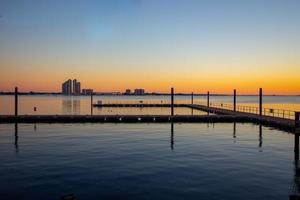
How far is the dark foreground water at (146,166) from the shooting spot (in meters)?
14.3

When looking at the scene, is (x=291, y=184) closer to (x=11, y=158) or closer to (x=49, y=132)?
(x=11, y=158)

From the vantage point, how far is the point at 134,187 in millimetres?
14852

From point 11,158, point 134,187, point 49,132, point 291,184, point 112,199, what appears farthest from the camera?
point 49,132

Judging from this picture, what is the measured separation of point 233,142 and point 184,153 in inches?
306

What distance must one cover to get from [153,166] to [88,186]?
5.33 metres

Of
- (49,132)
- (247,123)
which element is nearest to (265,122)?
(247,123)

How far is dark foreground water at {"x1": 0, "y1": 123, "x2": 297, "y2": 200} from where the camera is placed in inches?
564

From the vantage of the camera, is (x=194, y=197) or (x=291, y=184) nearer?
(x=194, y=197)

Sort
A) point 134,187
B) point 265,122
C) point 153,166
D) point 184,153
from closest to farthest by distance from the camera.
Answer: point 134,187
point 153,166
point 184,153
point 265,122

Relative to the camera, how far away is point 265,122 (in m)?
42.6

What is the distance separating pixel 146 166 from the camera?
63.4ft

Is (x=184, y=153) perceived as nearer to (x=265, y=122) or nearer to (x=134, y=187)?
(x=134, y=187)

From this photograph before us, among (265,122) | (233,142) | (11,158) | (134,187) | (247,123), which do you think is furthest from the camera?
(247,123)

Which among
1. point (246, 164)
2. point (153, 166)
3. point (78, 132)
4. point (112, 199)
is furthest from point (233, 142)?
point (112, 199)
